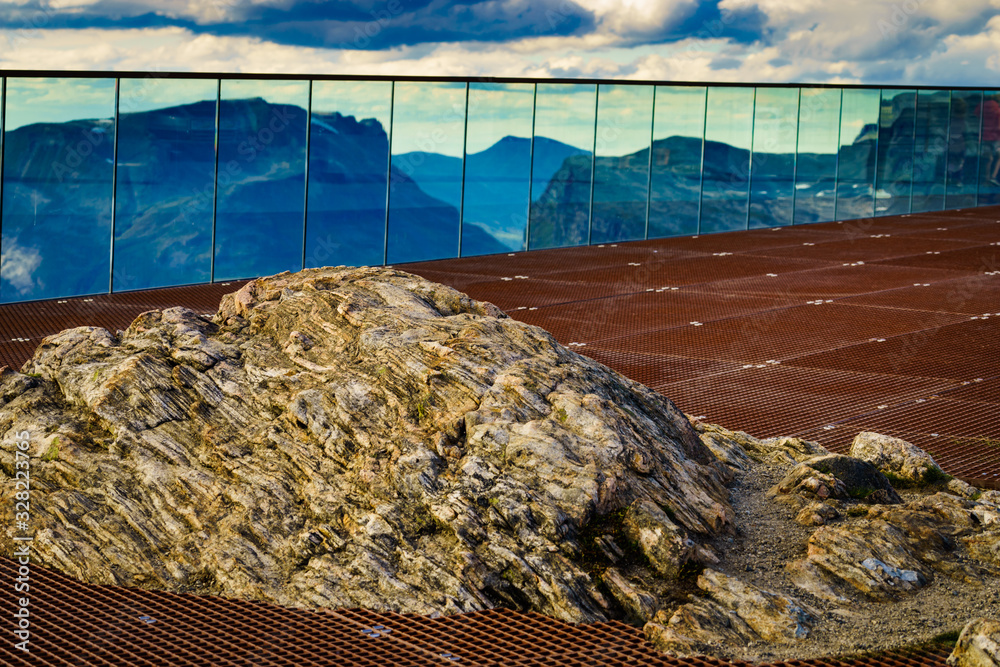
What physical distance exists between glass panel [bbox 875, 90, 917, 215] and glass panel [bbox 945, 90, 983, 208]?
3.96ft

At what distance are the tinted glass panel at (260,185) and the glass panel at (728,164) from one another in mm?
15678

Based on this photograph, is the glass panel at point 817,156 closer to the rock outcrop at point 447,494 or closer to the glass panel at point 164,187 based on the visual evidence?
the rock outcrop at point 447,494

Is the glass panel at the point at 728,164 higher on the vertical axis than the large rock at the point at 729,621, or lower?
higher

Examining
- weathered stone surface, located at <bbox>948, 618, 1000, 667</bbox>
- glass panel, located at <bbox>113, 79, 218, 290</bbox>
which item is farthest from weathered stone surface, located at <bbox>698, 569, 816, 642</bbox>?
glass panel, located at <bbox>113, 79, 218, 290</bbox>

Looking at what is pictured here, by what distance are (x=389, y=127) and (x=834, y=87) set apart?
10.1 m

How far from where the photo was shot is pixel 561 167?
834 inches

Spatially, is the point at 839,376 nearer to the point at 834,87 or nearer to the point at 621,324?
the point at 621,324

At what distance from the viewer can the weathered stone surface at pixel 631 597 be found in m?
4.00

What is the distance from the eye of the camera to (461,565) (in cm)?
412

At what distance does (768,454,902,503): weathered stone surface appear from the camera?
16.3 ft

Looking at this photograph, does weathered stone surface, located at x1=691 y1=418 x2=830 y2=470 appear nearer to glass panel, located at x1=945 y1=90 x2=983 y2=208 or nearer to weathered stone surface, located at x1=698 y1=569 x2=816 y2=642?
weathered stone surface, located at x1=698 y1=569 x2=816 y2=642

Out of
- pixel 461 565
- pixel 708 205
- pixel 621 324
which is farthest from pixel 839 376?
pixel 708 205

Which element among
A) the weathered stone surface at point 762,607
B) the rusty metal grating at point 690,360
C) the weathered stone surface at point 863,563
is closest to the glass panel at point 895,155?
the rusty metal grating at point 690,360

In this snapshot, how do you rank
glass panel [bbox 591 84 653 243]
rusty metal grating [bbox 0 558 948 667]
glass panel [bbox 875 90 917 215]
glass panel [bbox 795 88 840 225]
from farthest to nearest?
glass panel [bbox 875 90 917 215] < glass panel [bbox 795 88 840 225] < glass panel [bbox 591 84 653 243] < rusty metal grating [bbox 0 558 948 667]
